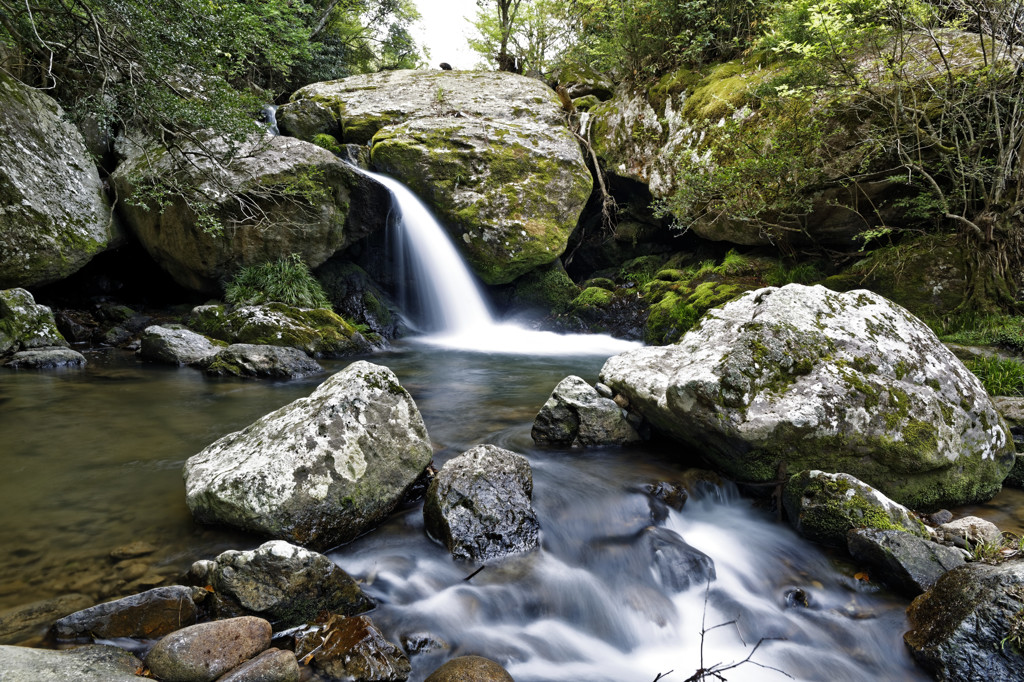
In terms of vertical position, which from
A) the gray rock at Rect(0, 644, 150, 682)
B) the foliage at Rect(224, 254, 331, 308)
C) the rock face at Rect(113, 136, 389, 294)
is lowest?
the gray rock at Rect(0, 644, 150, 682)

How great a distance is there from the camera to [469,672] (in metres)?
2.21

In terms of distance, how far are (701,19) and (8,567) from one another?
13.8 m

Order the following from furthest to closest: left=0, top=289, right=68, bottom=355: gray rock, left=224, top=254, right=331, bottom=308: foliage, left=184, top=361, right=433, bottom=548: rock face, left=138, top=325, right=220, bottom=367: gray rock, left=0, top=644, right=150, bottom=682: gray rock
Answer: left=224, top=254, right=331, bottom=308: foliage → left=138, top=325, right=220, bottom=367: gray rock → left=0, top=289, right=68, bottom=355: gray rock → left=184, top=361, right=433, bottom=548: rock face → left=0, top=644, right=150, bottom=682: gray rock

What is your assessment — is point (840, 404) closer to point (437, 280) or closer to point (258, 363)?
point (258, 363)

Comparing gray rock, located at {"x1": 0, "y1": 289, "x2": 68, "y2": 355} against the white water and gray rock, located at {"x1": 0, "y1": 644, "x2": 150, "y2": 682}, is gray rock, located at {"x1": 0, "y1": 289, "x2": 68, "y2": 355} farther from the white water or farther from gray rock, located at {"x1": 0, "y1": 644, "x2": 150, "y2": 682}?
gray rock, located at {"x1": 0, "y1": 644, "x2": 150, "y2": 682}

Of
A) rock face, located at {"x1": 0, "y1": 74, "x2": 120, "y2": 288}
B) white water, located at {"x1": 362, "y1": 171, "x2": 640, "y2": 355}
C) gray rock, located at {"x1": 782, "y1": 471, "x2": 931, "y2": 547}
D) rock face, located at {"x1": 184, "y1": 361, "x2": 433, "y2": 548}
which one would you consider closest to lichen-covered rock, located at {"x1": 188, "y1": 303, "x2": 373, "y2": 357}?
rock face, located at {"x1": 0, "y1": 74, "x2": 120, "y2": 288}

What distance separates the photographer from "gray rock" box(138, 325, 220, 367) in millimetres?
8062

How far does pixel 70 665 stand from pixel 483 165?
11765mm

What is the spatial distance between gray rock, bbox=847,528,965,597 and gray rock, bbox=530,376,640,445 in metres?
2.08

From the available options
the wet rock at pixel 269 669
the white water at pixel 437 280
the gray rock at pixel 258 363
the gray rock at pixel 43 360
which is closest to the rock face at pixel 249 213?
the white water at pixel 437 280

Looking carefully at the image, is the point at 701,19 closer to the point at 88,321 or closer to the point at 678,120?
the point at 678,120

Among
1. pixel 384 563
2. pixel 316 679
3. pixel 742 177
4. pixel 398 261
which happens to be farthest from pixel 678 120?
pixel 316 679

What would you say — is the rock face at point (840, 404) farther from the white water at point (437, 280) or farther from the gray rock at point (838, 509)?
the white water at point (437, 280)

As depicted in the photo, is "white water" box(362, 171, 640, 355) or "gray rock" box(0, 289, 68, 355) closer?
"gray rock" box(0, 289, 68, 355)
